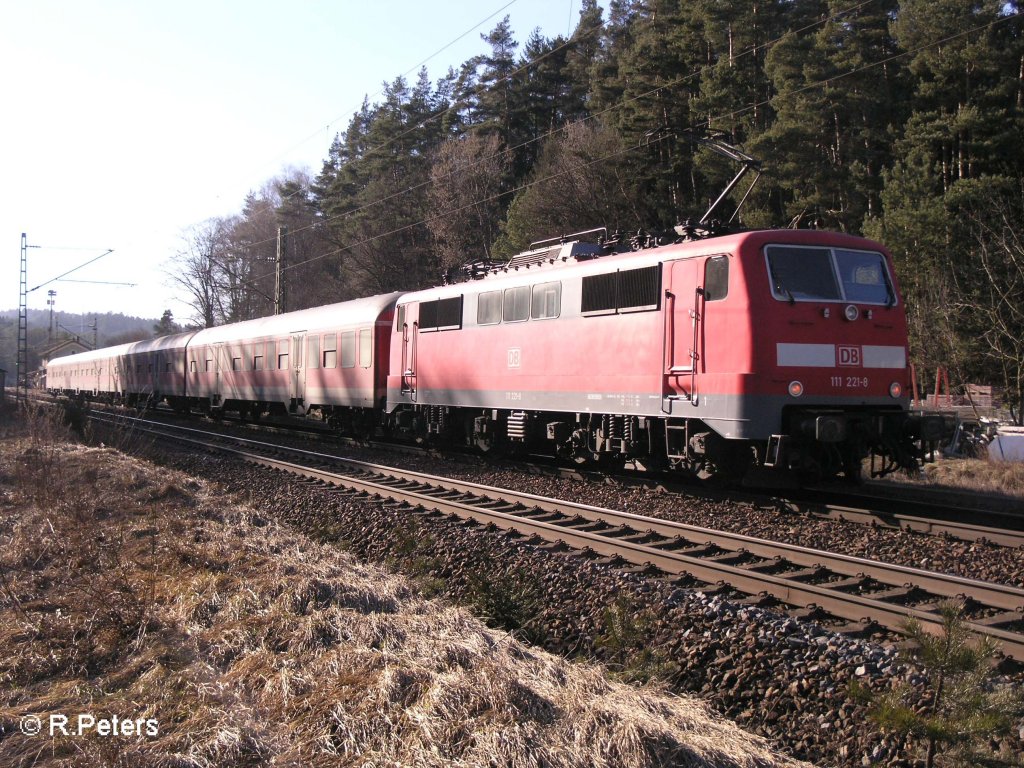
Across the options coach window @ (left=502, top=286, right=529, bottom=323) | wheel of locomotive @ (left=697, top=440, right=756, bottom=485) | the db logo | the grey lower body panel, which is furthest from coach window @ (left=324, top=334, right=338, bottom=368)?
the db logo

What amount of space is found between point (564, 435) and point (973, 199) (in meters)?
21.0

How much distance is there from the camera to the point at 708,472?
11094 millimetres

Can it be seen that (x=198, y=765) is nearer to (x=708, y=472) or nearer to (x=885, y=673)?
(x=885, y=673)

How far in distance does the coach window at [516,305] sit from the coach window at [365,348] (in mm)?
6089

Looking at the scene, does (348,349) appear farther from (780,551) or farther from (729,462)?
(780,551)

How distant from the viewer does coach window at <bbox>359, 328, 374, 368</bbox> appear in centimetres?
1948

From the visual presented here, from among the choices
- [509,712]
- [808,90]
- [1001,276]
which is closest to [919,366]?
[1001,276]

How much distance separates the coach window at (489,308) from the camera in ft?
47.3

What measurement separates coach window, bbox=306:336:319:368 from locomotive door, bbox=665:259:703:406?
1357 cm

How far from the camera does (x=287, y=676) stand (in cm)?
474

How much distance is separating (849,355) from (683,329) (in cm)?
203

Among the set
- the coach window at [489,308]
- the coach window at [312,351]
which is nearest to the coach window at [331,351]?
the coach window at [312,351]

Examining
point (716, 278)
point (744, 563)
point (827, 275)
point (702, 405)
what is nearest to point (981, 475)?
point (827, 275)

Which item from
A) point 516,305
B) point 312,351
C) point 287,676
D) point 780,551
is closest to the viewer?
point 287,676
